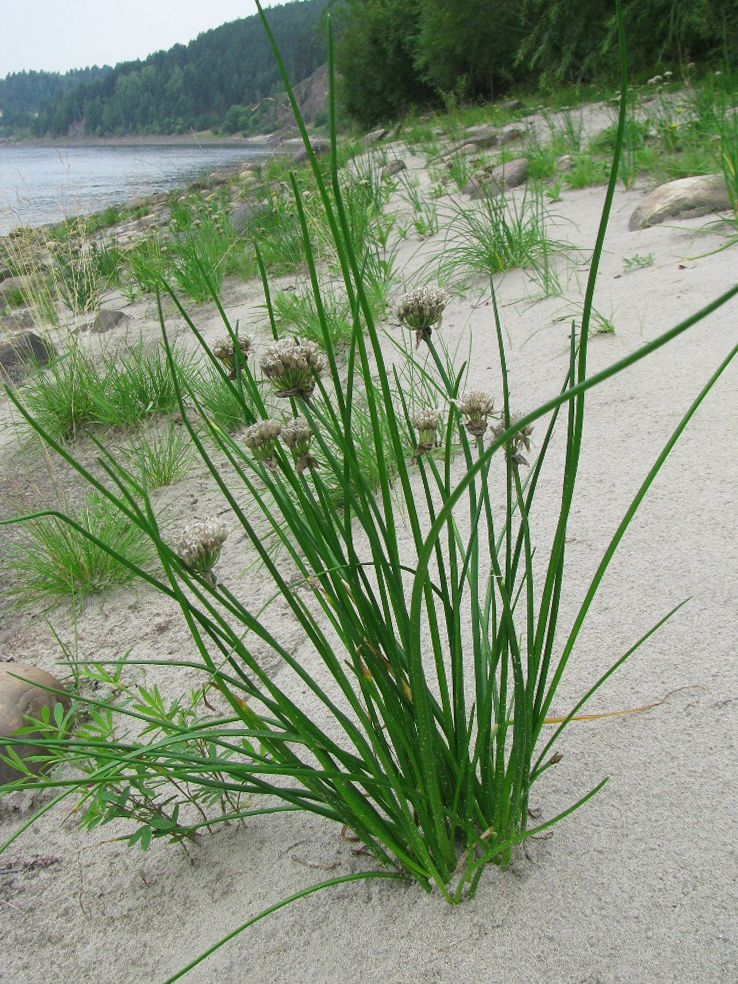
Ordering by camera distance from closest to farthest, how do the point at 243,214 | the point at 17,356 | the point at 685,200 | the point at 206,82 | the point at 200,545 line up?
the point at 200,545 → the point at 685,200 → the point at 17,356 → the point at 243,214 → the point at 206,82

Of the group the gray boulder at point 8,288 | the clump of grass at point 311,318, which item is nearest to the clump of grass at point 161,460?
the clump of grass at point 311,318

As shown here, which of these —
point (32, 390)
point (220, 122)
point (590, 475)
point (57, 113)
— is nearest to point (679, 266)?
point (590, 475)

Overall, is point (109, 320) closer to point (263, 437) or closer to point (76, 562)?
point (76, 562)

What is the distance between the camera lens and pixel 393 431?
813mm

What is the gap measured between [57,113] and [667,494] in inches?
1588

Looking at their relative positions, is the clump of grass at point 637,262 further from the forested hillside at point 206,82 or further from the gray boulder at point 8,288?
the forested hillside at point 206,82

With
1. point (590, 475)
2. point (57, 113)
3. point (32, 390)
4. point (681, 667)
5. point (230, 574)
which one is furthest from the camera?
point (57, 113)

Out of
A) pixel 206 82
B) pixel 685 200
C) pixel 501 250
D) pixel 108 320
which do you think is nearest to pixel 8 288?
pixel 108 320

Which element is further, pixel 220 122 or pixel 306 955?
pixel 220 122

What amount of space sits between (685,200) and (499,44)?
1212 cm

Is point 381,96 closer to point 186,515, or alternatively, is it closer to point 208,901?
point 186,515

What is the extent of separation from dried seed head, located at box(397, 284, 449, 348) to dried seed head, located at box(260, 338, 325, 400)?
0.13m

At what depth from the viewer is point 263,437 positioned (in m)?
0.86

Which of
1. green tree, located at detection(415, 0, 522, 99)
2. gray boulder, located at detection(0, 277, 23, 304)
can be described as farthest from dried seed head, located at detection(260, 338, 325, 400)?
green tree, located at detection(415, 0, 522, 99)
